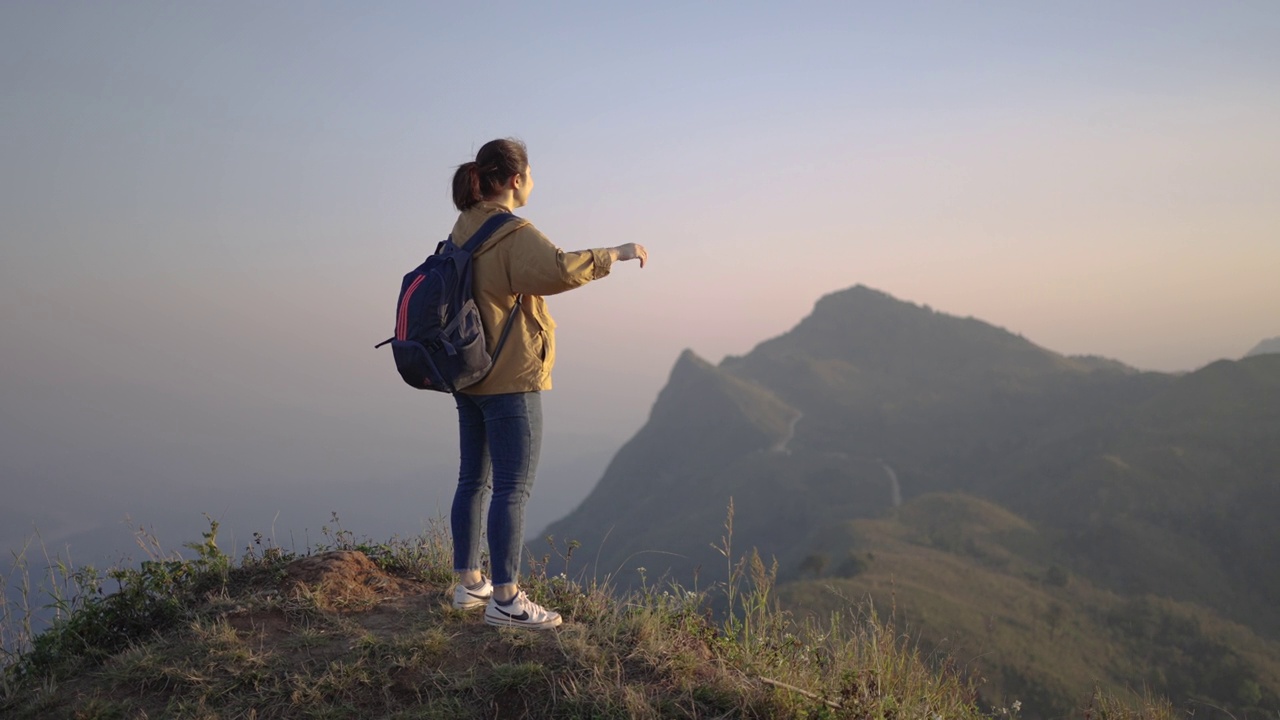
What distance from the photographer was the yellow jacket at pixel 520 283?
352cm

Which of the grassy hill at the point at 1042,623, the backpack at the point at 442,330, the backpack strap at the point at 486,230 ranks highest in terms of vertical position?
the backpack strap at the point at 486,230

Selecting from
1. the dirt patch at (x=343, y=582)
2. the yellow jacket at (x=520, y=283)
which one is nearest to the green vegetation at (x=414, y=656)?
the dirt patch at (x=343, y=582)

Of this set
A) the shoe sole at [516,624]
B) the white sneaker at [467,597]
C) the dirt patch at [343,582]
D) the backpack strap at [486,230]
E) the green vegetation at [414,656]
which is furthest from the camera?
the dirt patch at [343,582]

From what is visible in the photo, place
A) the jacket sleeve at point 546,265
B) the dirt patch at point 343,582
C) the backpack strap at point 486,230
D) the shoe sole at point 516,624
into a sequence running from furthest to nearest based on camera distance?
the dirt patch at point 343,582 < the shoe sole at point 516,624 < the backpack strap at point 486,230 < the jacket sleeve at point 546,265

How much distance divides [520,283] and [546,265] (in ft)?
0.55

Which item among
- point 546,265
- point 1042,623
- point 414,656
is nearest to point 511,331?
point 546,265

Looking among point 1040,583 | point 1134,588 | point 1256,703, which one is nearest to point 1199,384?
point 1134,588

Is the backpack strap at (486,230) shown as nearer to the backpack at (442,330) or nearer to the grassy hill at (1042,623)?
the backpack at (442,330)

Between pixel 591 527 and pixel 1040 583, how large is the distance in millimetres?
66480

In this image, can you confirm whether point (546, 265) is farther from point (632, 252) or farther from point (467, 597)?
point (467, 597)

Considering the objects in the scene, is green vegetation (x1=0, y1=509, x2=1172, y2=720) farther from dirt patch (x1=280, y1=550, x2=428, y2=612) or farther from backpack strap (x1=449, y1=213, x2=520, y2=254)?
backpack strap (x1=449, y1=213, x2=520, y2=254)

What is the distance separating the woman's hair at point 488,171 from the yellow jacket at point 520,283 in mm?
68

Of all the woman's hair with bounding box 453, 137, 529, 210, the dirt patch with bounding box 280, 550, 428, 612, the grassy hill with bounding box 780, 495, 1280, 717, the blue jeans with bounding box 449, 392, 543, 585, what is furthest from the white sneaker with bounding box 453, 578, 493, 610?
the grassy hill with bounding box 780, 495, 1280, 717

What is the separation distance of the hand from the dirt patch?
7.29 feet
